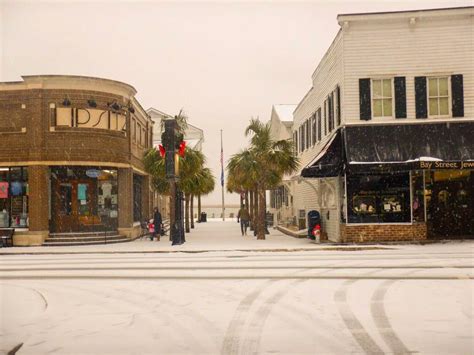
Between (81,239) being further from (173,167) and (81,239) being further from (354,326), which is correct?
(354,326)

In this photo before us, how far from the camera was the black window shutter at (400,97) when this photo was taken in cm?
2184

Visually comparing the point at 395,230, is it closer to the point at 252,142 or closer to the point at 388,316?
the point at 252,142

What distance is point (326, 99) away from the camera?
25.6 metres

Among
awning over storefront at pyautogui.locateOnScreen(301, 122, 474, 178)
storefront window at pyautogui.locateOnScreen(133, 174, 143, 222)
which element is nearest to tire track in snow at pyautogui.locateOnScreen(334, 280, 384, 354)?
awning over storefront at pyautogui.locateOnScreen(301, 122, 474, 178)

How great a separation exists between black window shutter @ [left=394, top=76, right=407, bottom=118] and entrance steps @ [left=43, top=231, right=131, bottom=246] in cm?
1441

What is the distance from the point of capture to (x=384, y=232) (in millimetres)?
21625

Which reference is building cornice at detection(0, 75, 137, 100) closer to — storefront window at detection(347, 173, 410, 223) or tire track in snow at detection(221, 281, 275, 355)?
storefront window at detection(347, 173, 410, 223)

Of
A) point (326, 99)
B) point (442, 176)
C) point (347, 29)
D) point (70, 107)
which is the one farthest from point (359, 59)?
point (70, 107)

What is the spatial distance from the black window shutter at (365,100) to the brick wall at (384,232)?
4.51m

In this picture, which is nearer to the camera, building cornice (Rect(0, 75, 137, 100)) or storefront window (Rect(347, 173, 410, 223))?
storefront window (Rect(347, 173, 410, 223))

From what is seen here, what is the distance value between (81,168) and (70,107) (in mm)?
3146

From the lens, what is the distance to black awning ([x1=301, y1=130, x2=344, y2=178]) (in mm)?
21766

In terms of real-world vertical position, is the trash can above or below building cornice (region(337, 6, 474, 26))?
below

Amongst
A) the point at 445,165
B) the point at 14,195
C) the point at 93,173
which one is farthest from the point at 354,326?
the point at 14,195
